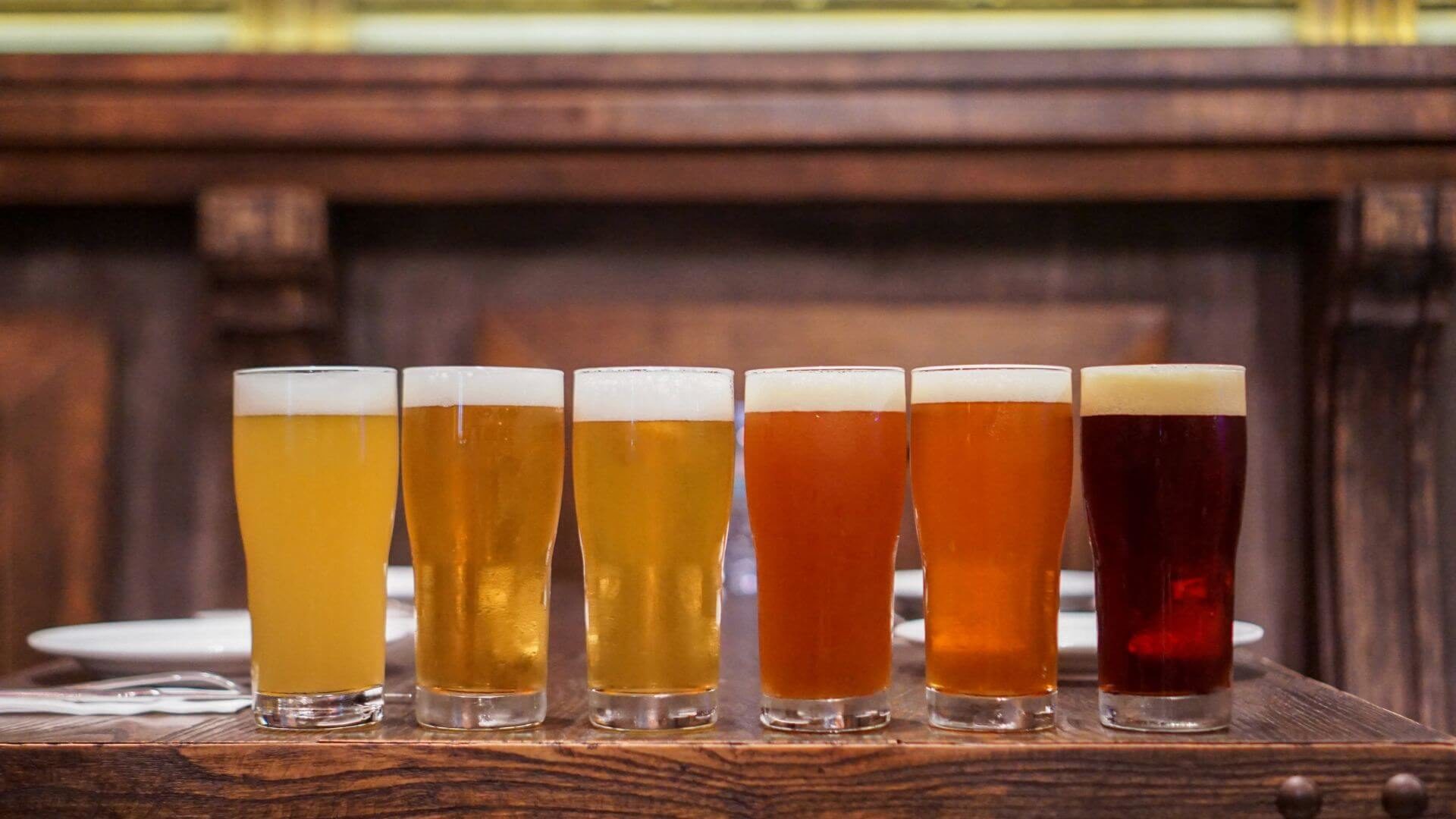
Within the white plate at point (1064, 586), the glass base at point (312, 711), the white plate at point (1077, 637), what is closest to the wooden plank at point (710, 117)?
the white plate at point (1064, 586)

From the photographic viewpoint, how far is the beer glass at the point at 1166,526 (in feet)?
2.72

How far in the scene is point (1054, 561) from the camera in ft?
2.83

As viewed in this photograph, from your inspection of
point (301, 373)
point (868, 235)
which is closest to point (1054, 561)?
point (301, 373)

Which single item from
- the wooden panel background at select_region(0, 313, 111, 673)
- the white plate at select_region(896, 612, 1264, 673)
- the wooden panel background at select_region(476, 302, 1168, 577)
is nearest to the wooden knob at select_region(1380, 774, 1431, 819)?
the white plate at select_region(896, 612, 1264, 673)

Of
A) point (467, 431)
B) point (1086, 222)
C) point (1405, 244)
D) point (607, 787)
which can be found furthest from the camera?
point (1086, 222)

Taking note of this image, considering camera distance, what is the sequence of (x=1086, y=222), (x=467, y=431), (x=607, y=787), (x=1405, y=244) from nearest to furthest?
(x=607, y=787), (x=467, y=431), (x=1405, y=244), (x=1086, y=222)

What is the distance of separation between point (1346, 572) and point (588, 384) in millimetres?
1748

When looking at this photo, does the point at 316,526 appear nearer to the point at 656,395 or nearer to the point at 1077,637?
the point at 656,395

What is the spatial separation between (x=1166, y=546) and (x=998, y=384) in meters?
0.16

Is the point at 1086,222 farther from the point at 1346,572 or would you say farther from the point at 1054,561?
the point at 1054,561

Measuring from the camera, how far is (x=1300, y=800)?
0.72m

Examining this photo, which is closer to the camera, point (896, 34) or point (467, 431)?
point (467, 431)

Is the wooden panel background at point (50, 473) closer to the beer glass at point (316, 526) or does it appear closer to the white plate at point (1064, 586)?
the white plate at point (1064, 586)

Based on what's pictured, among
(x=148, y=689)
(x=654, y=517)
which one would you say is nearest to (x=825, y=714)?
(x=654, y=517)
